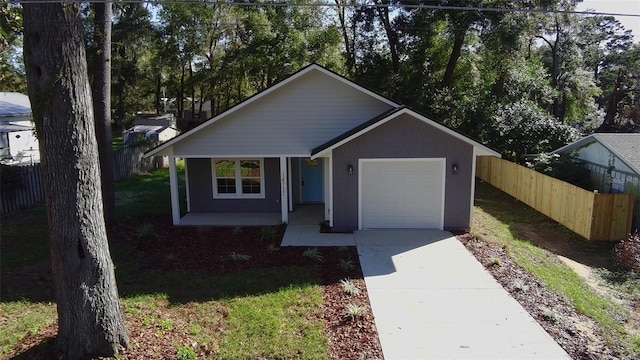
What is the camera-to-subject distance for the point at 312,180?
53.1 feet

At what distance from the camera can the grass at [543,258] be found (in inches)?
297

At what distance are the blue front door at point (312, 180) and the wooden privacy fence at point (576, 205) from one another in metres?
7.55

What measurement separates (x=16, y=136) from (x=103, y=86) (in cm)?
1549

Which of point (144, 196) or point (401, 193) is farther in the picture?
point (144, 196)

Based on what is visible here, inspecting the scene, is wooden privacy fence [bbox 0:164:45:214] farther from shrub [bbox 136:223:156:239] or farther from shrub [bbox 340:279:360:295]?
shrub [bbox 340:279:360:295]

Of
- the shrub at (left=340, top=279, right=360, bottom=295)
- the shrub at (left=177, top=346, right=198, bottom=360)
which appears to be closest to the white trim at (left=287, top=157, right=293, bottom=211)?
the shrub at (left=340, top=279, right=360, bottom=295)

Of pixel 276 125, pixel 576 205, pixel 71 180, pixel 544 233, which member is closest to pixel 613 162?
pixel 576 205

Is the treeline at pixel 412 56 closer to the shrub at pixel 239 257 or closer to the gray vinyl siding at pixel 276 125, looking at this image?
the gray vinyl siding at pixel 276 125

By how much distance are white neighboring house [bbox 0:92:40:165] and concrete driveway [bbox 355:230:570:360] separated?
1890 centimetres

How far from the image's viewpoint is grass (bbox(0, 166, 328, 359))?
6.49m

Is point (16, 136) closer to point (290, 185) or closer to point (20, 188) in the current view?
point (20, 188)

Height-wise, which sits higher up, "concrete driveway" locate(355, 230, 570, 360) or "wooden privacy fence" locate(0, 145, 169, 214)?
"wooden privacy fence" locate(0, 145, 169, 214)

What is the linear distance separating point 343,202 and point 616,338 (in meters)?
7.08

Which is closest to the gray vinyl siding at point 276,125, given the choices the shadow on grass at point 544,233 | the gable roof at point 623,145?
the shadow on grass at point 544,233
